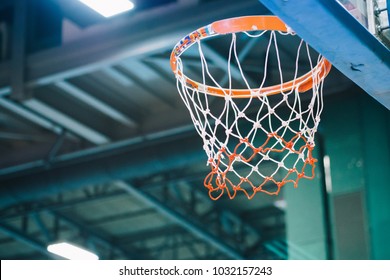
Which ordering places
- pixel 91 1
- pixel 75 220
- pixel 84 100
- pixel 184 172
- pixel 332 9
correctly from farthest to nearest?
pixel 75 220
pixel 184 172
pixel 84 100
pixel 91 1
pixel 332 9

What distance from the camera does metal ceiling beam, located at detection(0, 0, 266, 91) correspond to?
27.1 feet

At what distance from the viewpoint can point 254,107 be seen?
999 centimetres

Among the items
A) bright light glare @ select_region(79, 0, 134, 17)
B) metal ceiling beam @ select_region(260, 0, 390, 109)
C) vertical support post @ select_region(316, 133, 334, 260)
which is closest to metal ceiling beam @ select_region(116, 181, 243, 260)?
vertical support post @ select_region(316, 133, 334, 260)

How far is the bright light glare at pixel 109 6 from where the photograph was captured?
7.24 meters

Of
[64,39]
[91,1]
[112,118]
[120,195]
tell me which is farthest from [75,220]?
[91,1]

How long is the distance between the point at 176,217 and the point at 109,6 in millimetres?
7158

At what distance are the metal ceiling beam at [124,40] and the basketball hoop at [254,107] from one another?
515mm

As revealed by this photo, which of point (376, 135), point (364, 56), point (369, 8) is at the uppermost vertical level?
point (376, 135)

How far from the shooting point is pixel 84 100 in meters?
10.6

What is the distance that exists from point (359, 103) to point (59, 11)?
400 centimetres

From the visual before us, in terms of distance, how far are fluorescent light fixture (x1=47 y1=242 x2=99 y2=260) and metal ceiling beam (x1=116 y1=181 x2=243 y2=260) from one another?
192 centimetres

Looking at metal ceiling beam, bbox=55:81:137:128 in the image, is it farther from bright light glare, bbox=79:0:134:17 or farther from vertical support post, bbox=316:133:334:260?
bright light glare, bbox=79:0:134:17

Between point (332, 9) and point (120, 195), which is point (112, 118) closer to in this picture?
point (120, 195)

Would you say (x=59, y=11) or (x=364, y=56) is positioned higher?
(x=59, y=11)
